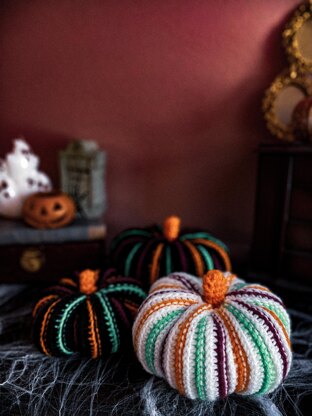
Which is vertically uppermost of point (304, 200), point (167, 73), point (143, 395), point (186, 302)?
point (167, 73)

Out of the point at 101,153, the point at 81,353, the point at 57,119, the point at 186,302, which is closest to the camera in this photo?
the point at 186,302

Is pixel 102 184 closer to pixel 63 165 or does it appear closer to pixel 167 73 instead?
pixel 63 165

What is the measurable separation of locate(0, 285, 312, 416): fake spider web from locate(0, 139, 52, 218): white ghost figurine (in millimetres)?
523

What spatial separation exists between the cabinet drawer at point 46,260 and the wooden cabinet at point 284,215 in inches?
24.8

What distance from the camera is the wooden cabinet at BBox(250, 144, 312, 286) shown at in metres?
1.16

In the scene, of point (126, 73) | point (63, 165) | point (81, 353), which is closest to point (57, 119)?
point (63, 165)

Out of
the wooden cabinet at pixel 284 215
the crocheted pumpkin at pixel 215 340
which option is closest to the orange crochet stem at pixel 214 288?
the crocheted pumpkin at pixel 215 340

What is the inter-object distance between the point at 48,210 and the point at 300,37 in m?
1.15

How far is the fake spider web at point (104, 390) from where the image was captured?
31.0 inches

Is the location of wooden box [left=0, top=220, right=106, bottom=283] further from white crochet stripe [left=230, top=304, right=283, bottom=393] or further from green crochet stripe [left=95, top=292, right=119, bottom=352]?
white crochet stripe [left=230, top=304, right=283, bottom=393]

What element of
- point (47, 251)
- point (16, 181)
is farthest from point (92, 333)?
point (16, 181)

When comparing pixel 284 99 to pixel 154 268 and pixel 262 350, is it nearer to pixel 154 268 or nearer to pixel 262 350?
pixel 154 268

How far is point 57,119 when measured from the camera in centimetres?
154

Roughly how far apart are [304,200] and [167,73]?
763 mm
